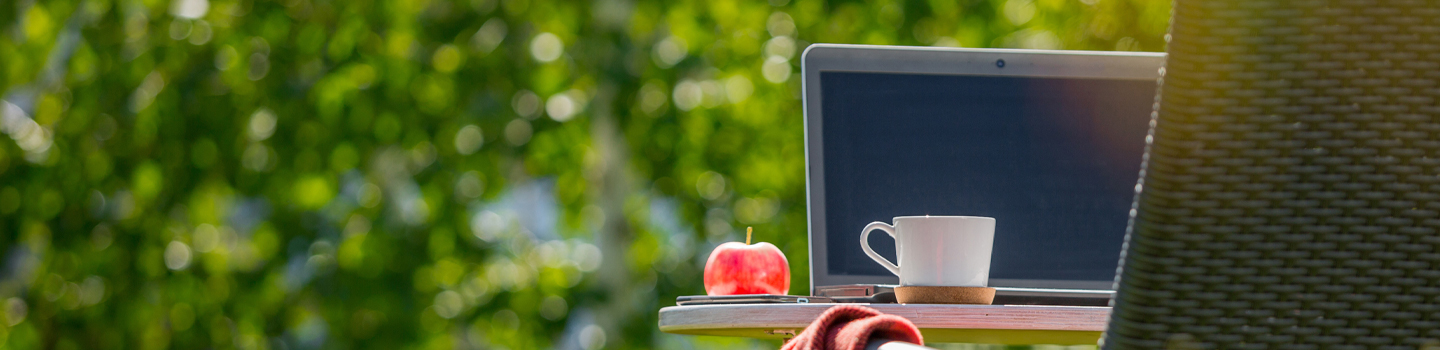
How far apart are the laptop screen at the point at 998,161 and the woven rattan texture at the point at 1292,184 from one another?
0.80 m

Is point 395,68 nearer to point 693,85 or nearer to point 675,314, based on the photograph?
point 693,85

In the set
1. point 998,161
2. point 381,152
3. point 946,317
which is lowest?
point 946,317

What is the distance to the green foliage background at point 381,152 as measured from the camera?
369cm

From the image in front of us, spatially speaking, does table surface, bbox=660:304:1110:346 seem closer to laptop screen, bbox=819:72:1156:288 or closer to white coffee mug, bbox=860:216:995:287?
white coffee mug, bbox=860:216:995:287

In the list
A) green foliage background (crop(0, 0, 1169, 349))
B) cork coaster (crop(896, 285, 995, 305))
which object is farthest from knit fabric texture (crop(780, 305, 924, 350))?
green foliage background (crop(0, 0, 1169, 349))

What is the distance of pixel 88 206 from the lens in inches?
150

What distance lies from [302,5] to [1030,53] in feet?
9.80

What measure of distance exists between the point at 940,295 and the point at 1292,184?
632mm

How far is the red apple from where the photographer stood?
1217 mm


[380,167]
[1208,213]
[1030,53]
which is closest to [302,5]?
[380,167]

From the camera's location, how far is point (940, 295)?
105 centimetres

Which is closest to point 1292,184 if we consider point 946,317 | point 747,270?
point 946,317

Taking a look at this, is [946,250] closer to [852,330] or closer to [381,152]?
[852,330]

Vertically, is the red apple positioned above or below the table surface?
above
